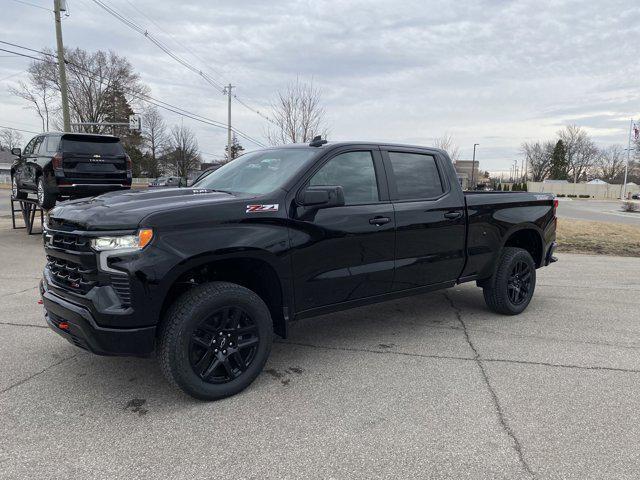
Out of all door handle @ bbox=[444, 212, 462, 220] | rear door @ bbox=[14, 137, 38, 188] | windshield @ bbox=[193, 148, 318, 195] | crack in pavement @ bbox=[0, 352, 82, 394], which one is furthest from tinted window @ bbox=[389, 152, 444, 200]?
rear door @ bbox=[14, 137, 38, 188]

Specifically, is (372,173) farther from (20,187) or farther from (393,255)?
(20,187)

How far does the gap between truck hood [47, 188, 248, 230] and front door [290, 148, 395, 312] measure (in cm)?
69

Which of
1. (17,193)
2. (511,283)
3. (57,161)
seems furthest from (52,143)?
(511,283)

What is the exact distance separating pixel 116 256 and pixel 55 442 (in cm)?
115

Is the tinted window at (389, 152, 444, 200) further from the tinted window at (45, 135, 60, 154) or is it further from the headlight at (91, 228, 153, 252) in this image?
the tinted window at (45, 135, 60, 154)

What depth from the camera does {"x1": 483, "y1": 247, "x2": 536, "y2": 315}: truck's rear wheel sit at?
17.8 ft

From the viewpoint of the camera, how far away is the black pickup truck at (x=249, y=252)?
3.07 meters

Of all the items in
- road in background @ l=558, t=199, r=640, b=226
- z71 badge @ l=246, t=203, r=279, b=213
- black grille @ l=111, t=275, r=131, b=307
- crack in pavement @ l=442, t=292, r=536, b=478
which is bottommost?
road in background @ l=558, t=199, r=640, b=226

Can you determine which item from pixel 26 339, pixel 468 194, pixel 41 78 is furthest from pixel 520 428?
pixel 41 78

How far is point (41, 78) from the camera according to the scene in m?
45.1

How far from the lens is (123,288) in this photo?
119 inches

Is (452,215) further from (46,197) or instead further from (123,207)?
(46,197)

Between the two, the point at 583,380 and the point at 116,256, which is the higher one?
the point at 116,256

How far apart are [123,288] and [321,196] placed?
1502 mm
